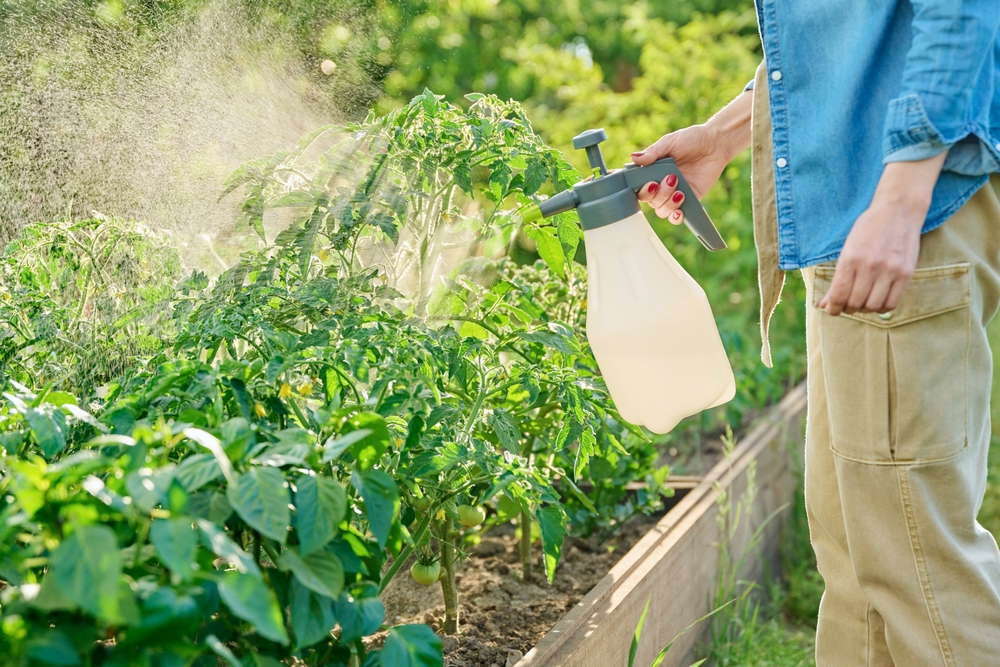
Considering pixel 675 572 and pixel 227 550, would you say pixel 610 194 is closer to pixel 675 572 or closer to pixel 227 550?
pixel 227 550

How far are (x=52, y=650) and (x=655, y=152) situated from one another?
1158 millimetres

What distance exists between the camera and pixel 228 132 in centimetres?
191

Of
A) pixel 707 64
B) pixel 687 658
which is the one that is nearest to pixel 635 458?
pixel 687 658

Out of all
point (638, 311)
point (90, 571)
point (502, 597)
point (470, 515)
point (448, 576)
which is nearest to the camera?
point (90, 571)

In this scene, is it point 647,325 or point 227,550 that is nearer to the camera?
point 227,550

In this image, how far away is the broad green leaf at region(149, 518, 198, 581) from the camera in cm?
74

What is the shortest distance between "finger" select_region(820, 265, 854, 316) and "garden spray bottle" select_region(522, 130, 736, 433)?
25 centimetres

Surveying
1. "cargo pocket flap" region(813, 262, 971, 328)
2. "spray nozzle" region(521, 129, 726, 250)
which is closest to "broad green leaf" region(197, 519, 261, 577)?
"spray nozzle" region(521, 129, 726, 250)

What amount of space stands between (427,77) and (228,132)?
19.0 ft

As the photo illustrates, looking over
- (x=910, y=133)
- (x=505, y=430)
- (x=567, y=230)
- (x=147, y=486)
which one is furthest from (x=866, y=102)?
(x=147, y=486)

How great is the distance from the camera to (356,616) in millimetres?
920

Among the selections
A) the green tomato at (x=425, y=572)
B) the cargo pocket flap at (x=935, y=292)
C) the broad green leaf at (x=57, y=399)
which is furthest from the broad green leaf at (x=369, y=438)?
the cargo pocket flap at (x=935, y=292)

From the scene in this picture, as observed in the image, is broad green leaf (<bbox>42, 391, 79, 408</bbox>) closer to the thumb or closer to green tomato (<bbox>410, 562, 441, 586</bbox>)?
green tomato (<bbox>410, 562, 441, 586</bbox>)

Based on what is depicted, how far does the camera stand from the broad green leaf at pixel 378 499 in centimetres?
94
